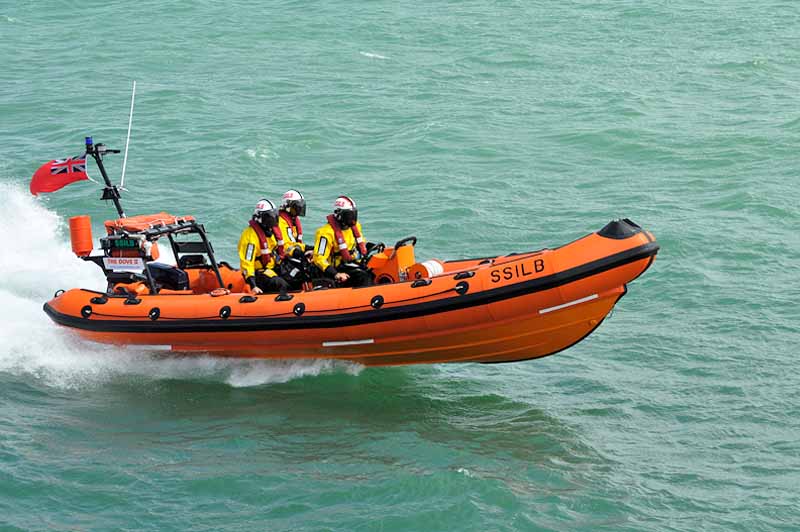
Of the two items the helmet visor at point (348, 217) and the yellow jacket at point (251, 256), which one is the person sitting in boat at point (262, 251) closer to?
the yellow jacket at point (251, 256)

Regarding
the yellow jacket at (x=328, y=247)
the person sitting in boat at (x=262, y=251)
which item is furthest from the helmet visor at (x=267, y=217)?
the yellow jacket at (x=328, y=247)

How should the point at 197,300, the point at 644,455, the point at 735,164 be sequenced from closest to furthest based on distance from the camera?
the point at 644,455 < the point at 197,300 < the point at 735,164

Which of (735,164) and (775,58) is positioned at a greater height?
(775,58)

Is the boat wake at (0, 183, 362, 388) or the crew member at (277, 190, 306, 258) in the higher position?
the crew member at (277, 190, 306, 258)

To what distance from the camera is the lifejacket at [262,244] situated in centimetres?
1108

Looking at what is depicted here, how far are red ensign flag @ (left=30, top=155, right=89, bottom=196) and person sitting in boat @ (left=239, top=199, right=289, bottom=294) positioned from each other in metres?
1.84

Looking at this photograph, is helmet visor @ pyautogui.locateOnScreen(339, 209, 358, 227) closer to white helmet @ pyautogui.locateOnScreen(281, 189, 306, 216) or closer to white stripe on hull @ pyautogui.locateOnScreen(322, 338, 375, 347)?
white helmet @ pyautogui.locateOnScreen(281, 189, 306, 216)

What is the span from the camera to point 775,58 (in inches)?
940

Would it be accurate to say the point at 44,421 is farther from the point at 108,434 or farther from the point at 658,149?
the point at 658,149

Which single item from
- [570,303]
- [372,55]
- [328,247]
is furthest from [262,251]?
[372,55]

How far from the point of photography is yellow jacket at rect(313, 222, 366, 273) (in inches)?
428

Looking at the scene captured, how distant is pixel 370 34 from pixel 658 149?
10.5 m

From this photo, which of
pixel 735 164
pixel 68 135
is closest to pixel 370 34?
pixel 68 135

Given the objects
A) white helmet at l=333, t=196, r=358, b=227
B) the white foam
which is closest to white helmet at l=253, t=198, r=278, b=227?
white helmet at l=333, t=196, r=358, b=227
